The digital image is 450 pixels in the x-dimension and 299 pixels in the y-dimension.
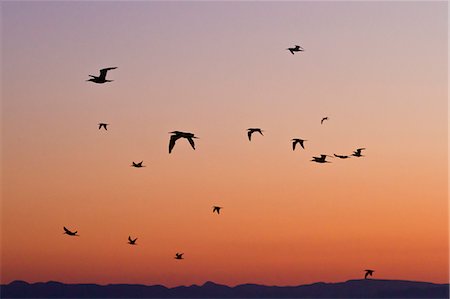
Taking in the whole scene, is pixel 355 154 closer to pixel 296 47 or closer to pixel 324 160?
pixel 324 160

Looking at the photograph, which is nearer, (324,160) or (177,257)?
(324,160)

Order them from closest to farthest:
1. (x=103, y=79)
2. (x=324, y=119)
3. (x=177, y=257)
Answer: (x=103, y=79), (x=324, y=119), (x=177, y=257)

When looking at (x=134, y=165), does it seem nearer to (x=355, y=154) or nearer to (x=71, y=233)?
(x=71, y=233)

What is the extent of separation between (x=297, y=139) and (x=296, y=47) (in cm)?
1496

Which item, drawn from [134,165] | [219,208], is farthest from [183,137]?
[219,208]

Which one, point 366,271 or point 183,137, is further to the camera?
point 366,271

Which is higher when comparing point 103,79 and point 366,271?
point 103,79

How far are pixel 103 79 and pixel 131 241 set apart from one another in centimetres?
2765

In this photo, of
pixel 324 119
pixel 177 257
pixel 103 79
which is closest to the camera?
pixel 103 79

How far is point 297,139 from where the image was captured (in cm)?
10638

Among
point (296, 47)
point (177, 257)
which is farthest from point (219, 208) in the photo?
point (296, 47)

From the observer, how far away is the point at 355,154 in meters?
100

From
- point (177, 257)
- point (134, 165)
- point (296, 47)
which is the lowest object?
point (177, 257)

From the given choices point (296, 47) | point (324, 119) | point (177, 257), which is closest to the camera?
point (296, 47)
